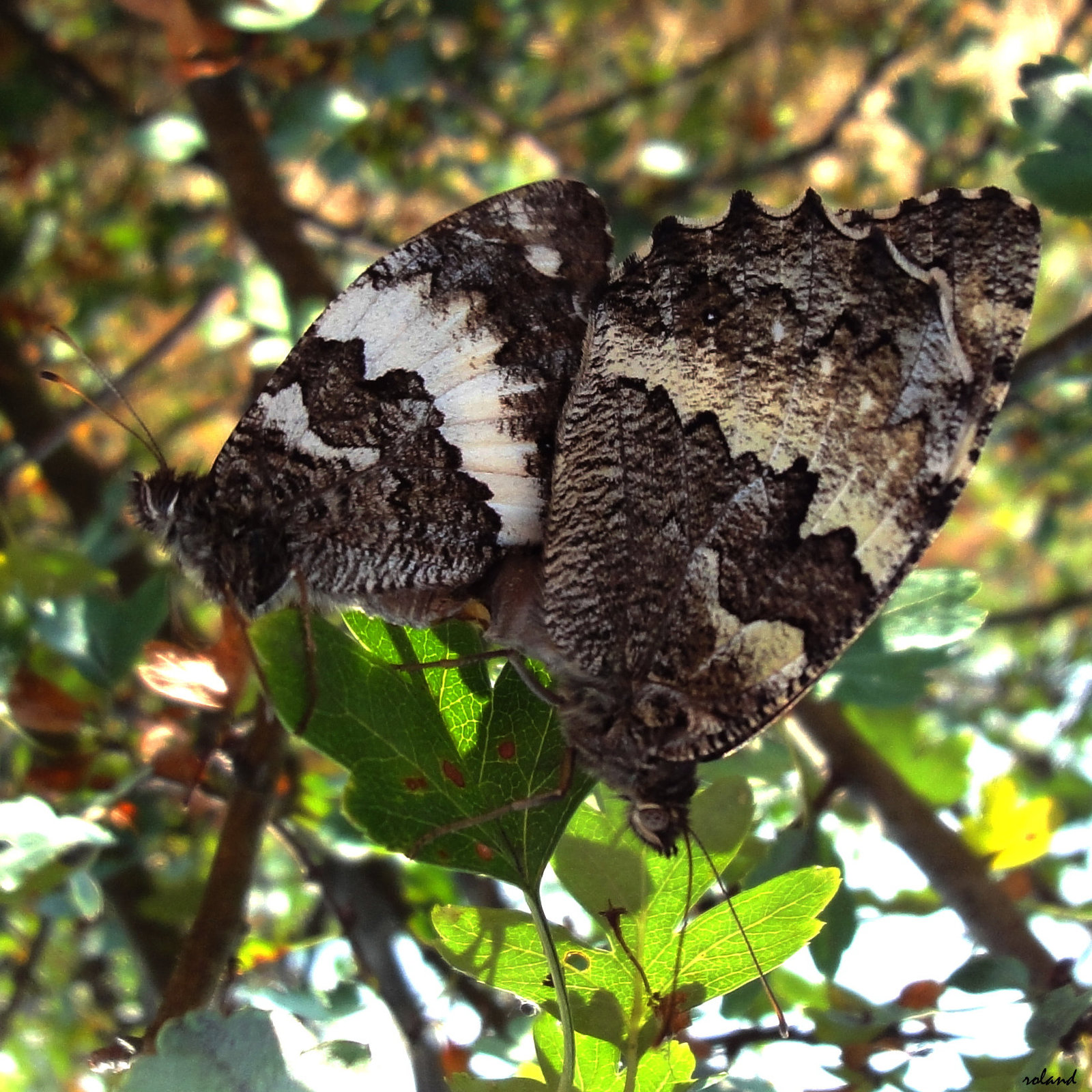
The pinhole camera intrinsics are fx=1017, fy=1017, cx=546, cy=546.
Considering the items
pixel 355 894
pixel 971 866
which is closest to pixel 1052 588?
pixel 971 866

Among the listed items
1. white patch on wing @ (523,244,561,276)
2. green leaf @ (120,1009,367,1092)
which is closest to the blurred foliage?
green leaf @ (120,1009,367,1092)

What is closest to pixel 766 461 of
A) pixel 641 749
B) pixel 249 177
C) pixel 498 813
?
pixel 641 749

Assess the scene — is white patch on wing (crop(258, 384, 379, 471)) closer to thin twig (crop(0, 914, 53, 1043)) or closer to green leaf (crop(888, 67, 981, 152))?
thin twig (crop(0, 914, 53, 1043))

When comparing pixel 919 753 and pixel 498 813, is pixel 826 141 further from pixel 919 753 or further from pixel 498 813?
pixel 498 813

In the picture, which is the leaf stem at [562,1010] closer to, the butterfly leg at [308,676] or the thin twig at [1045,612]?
Answer: the butterfly leg at [308,676]

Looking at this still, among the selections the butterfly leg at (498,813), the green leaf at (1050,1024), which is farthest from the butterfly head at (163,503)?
the green leaf at (1050,1024)

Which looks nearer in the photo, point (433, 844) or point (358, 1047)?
point (358, 1047)

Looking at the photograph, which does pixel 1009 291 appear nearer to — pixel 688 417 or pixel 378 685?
pixel 688 417
